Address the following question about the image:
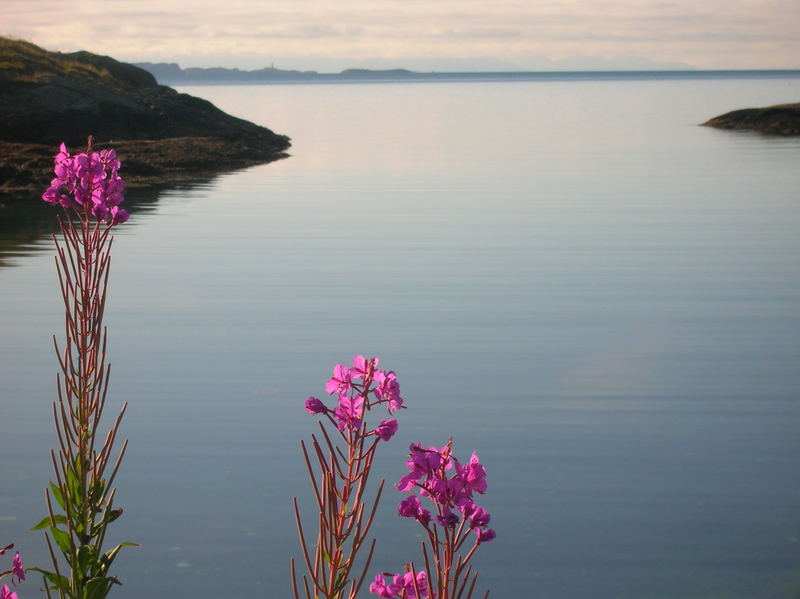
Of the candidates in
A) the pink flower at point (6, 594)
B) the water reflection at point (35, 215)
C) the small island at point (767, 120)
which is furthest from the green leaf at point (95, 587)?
the small island at point (767, 120)

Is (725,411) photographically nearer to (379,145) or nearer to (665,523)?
(665,523)

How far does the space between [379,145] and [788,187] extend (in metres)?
17.7

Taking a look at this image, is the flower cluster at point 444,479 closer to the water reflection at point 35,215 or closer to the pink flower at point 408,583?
the pink flower at point 408,583

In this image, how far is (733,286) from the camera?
13.5m

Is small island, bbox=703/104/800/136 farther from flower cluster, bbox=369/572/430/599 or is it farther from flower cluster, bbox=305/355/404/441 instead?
flower cluster, bbox=305/355/404/441

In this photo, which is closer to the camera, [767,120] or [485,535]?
[485,535]

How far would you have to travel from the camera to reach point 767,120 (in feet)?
156

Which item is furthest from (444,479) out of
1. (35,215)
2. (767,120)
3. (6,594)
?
(767,120)

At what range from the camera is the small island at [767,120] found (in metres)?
44.9

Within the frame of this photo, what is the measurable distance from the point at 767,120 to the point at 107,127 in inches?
1057

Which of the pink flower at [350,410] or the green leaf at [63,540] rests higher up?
the pink flower at [350,410]

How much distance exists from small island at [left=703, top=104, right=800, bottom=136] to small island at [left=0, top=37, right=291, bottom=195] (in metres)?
19.2

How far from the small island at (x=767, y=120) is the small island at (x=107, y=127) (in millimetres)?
19164

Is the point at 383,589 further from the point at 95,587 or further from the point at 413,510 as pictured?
the point at 95,587
